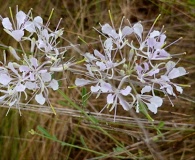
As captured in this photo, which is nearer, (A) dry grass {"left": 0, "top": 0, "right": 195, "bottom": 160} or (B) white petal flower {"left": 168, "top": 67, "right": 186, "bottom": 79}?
(B) white petal flower {"left": 168, "top": 67, "right": 186, "bottom": 79}

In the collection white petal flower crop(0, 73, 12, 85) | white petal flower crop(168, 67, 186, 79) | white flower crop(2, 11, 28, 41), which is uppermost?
white flower crop(2, 11, 28, 41)

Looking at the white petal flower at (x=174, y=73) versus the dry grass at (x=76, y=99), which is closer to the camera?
the white petal flower at (x=174, y=73)

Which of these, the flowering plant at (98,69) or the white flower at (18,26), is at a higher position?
the white flower at (18,26)

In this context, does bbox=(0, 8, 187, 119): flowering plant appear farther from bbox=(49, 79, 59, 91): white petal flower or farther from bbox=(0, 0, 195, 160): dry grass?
bbox=(0, 0, 195, 160): dry grass

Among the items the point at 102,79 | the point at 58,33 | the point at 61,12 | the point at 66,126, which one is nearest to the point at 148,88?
the point at 102,79

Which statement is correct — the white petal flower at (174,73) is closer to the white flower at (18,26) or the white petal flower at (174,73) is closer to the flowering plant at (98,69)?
the flowering plant at (98,69)

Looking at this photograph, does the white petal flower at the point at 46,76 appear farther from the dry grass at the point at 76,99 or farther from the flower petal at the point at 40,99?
the dry grass at the point at 76,99

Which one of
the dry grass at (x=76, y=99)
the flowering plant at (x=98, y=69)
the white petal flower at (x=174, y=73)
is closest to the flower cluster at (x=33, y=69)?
the flowering plant at (x=98, y=69)

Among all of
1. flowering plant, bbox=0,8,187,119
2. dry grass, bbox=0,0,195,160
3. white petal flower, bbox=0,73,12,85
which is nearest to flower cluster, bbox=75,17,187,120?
flowering plant, bbox=0,8,187,119

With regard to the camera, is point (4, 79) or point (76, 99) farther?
point (76, 99)

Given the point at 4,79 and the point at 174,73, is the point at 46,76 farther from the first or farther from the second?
the point at 174,73

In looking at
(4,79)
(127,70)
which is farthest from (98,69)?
(4,79)

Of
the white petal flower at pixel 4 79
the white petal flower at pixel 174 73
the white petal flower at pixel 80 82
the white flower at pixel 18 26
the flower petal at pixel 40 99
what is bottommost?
the flower petal at pixel 40 99
